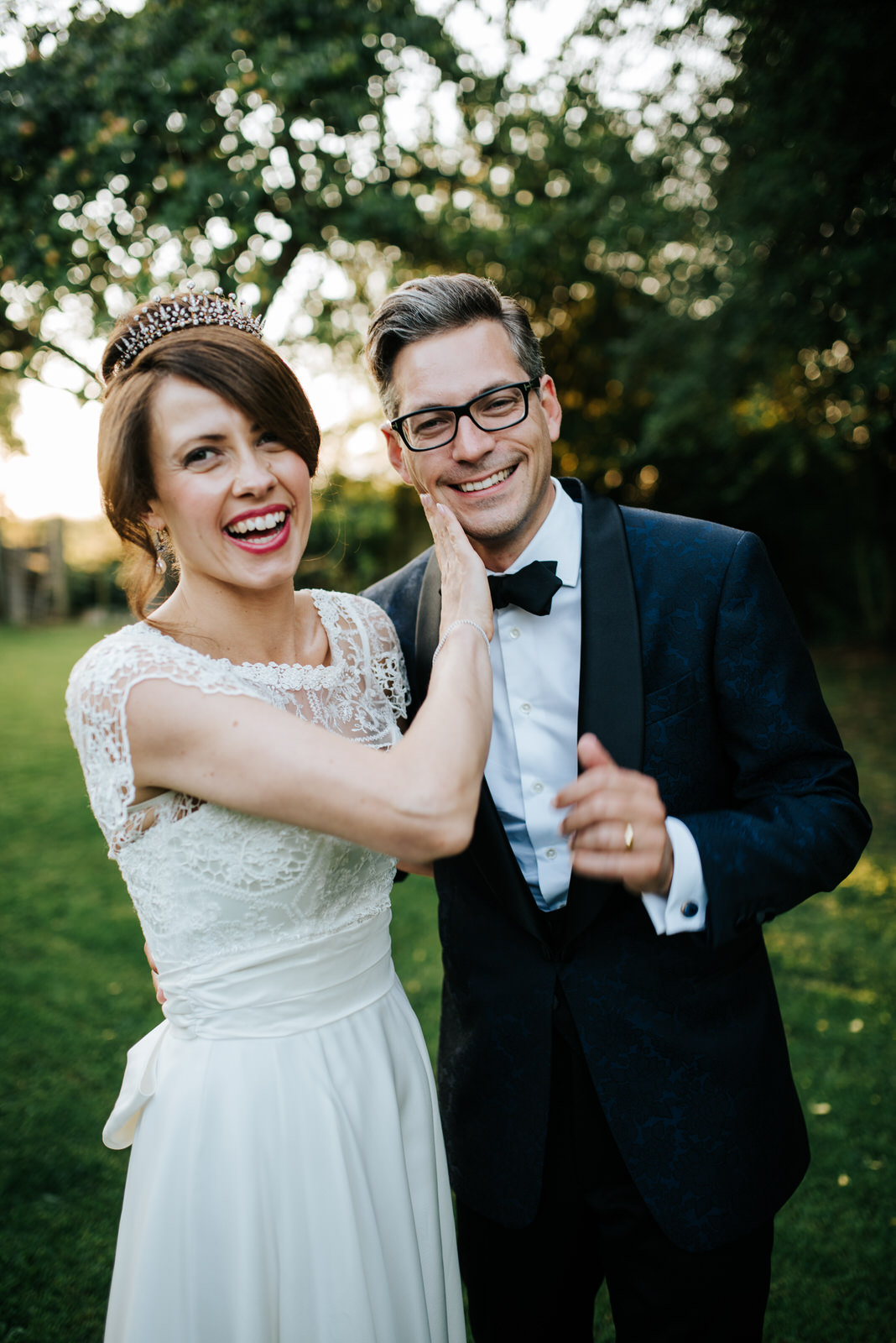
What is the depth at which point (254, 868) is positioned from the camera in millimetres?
1717

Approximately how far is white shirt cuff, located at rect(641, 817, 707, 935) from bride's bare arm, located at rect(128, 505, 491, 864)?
1.29ft

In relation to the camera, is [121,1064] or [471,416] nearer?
[471,416]

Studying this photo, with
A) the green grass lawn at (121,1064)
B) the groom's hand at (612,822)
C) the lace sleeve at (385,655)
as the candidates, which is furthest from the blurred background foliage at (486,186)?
the green grass lawn at (121,1064)

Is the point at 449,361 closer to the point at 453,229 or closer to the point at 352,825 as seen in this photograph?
the point at 352,825

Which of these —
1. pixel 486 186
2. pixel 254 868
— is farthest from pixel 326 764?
pixel 486 186

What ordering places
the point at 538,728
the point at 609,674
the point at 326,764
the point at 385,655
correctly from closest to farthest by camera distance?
the point at 326,764 → the point at 609,674 → the point at 538,728 → the point at 385,655

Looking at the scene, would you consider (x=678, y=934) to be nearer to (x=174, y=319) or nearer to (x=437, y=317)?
(x=437, y=317)

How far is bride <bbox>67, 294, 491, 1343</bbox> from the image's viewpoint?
5.11 ft

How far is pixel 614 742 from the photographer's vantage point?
1790mm

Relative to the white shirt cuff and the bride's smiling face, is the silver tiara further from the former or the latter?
the white shirt cuff

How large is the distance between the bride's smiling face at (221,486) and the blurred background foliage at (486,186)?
1.18 meters

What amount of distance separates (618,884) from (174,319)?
146 cm

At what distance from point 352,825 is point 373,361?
121 centimetres

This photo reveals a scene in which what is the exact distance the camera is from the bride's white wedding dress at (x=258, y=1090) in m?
1.63
